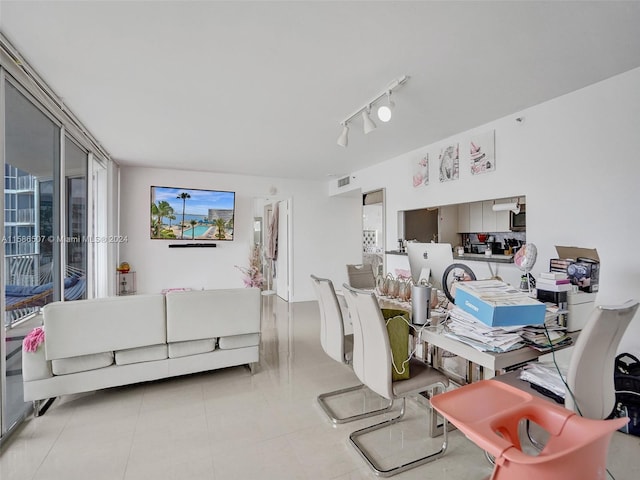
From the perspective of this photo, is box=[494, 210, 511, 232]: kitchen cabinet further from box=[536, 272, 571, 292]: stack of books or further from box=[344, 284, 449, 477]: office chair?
box=[344, 284, 449, 477]: office chair

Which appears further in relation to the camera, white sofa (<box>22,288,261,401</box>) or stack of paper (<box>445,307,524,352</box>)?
white sofa (<box>22,288,261,401</box>)

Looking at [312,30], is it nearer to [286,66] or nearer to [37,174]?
[286,66]

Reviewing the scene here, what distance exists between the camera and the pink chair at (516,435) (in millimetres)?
769

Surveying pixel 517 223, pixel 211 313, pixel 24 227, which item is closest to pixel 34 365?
pixel 24 227

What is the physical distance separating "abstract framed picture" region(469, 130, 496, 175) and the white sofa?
110 inches

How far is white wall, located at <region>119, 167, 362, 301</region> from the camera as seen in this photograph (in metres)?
5.41

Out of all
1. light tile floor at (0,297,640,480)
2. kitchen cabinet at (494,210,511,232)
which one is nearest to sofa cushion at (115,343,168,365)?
light tile floor at (0,297,640,480)

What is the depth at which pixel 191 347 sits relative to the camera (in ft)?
9.04

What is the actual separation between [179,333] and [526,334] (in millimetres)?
2543

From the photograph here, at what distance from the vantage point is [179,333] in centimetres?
267

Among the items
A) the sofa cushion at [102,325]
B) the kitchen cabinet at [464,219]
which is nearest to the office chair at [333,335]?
the sofa cushion at [102,325]

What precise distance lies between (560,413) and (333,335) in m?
1.53

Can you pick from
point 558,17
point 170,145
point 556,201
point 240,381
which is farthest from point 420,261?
point 170,145

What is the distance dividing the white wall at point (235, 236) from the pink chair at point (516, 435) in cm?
541
